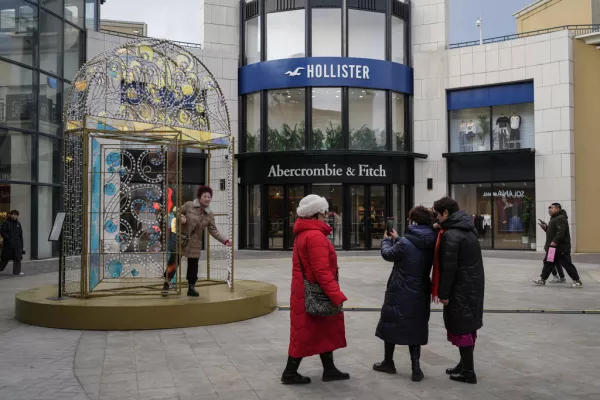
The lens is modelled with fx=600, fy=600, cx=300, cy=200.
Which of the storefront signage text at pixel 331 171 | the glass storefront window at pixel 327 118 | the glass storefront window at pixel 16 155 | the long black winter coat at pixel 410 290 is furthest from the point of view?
the glass storefront window at pixel 327 118

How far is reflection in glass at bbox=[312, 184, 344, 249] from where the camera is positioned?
23.8 metres

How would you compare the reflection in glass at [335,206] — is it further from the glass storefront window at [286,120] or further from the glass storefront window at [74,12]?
the glass storefront window at [74,12]

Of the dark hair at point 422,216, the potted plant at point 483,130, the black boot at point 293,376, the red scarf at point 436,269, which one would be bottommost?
the black boot at point 293,376

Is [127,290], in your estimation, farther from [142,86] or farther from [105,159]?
[142,86]

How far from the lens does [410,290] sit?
5605 millimetres

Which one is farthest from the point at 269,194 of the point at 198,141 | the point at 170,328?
the point at 170,328

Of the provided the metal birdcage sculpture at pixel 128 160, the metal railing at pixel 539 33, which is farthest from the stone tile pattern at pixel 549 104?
the metal birdcage sculpture at pixel 128 160

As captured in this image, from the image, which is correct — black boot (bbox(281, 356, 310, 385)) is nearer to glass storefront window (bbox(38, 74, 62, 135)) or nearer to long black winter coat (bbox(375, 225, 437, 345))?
long black winter coat (bbox(375, 225, 437, 345))

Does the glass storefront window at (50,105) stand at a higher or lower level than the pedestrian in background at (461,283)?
higher

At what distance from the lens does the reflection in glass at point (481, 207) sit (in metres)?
24.2

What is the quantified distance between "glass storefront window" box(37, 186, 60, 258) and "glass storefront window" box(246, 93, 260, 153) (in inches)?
319

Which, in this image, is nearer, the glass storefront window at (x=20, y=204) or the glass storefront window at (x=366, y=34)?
the glass storefront window at (x=20, y=204)

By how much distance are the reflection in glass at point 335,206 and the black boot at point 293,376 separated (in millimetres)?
18306

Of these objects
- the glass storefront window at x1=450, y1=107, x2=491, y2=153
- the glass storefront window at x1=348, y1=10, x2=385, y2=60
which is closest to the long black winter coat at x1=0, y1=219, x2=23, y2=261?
the glass storefront window at x1=348, y1=10, x2=385, y2=60
